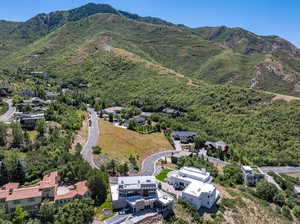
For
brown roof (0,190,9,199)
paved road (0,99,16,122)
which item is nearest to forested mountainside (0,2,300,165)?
paved road (0,99,16,122)

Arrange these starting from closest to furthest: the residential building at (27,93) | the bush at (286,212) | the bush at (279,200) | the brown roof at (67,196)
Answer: the brown roof at (67,196)
the bush at (286,212)
the bush at (279,200)
the residential building at (27,93)

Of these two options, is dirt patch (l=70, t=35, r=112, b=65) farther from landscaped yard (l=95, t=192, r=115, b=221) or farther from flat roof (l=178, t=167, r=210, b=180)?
landscaped yard (l=95, t=192, r=115, b=221)

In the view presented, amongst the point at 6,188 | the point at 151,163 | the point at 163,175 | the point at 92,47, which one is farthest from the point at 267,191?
the point at 92,47

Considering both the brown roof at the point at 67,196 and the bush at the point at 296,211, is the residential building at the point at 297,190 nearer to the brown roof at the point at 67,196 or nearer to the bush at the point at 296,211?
the bush at the point at 296,211

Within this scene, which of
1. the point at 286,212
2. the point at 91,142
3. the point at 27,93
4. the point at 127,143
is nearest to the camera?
the point at 286,212

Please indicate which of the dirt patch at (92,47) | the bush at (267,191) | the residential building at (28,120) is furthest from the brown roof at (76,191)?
the dirt patch at (92,47)

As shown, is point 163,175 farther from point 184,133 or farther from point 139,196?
point 184,133
